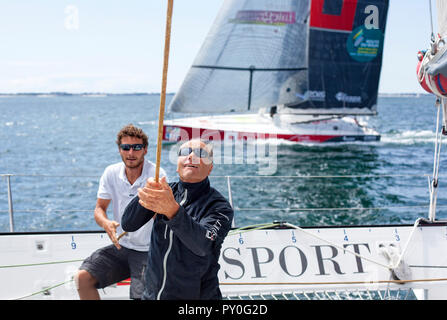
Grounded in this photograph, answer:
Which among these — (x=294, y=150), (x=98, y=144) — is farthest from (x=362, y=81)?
(x=98, y=144)

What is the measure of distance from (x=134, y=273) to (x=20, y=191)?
13.8 metres

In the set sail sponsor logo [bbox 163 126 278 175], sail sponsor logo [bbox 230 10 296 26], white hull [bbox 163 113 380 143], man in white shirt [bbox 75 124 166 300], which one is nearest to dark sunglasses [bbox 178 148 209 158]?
man in white shirt [bbox 75 124 166 300]

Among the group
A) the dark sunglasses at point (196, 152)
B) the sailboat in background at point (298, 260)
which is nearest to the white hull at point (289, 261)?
the sailboat in background at point (298, 260)

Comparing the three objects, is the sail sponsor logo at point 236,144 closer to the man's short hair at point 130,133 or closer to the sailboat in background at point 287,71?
the sailboat in background at point 287,71

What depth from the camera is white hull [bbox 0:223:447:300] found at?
310 cm

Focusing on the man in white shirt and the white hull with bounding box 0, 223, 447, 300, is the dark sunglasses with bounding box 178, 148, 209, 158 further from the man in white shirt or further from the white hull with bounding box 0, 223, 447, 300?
the white hull with bounding box 0, 223, 447, 300

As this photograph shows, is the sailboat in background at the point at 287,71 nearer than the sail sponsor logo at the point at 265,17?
No

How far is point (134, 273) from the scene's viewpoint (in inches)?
101

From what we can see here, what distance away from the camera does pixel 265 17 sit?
2219 cm

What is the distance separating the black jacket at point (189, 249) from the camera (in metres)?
1.78

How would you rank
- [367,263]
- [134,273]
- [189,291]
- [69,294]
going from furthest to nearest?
[367,263]
[69,294]
[134,273]
[189,291]

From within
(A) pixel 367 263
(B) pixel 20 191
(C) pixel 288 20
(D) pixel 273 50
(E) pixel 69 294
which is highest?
(C) pixel 288 20

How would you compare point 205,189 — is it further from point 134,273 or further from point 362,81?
A: point 362,81

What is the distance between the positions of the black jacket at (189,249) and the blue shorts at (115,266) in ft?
2.10
